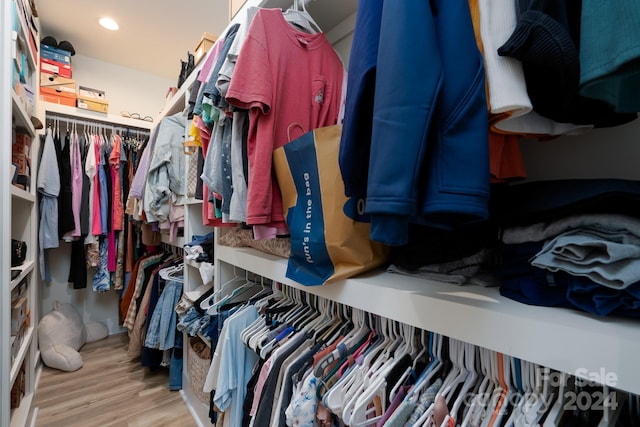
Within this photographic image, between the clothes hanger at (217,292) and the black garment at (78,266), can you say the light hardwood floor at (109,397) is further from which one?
the clothes hanger at (217,292)

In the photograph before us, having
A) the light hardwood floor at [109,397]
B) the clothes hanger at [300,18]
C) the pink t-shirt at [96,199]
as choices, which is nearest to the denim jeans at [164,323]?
the light hardwood floor at [109,397]

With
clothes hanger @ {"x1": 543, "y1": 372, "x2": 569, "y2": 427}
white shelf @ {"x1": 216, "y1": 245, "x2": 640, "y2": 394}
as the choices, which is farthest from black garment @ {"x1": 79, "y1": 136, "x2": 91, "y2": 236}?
clothes hanger @ {"x1": 543, "y1": 372, "x2": 569, "y2": 427}

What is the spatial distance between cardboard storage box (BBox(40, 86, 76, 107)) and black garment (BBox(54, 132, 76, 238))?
0.29 m

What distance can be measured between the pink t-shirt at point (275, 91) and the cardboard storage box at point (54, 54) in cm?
238

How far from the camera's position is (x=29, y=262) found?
1606 millimetres

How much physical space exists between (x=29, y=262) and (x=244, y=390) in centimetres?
155


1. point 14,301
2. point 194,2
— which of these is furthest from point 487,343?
point 194,2

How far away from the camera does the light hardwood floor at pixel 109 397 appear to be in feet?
5.25

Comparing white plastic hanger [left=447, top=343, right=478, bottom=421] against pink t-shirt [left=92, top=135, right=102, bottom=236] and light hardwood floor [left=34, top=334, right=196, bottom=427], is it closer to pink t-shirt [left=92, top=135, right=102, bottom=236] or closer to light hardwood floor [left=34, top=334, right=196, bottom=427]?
light hardwood floor [left=34, top=334, right=196, bottom=427]

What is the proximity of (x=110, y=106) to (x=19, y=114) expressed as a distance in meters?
1.57

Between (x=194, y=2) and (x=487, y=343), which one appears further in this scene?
(x=194, y=2)

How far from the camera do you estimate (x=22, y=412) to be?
148 cm

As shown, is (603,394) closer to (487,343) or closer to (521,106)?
(487,343)

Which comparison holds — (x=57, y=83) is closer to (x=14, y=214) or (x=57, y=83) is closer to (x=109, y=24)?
(x=109, y=24)
